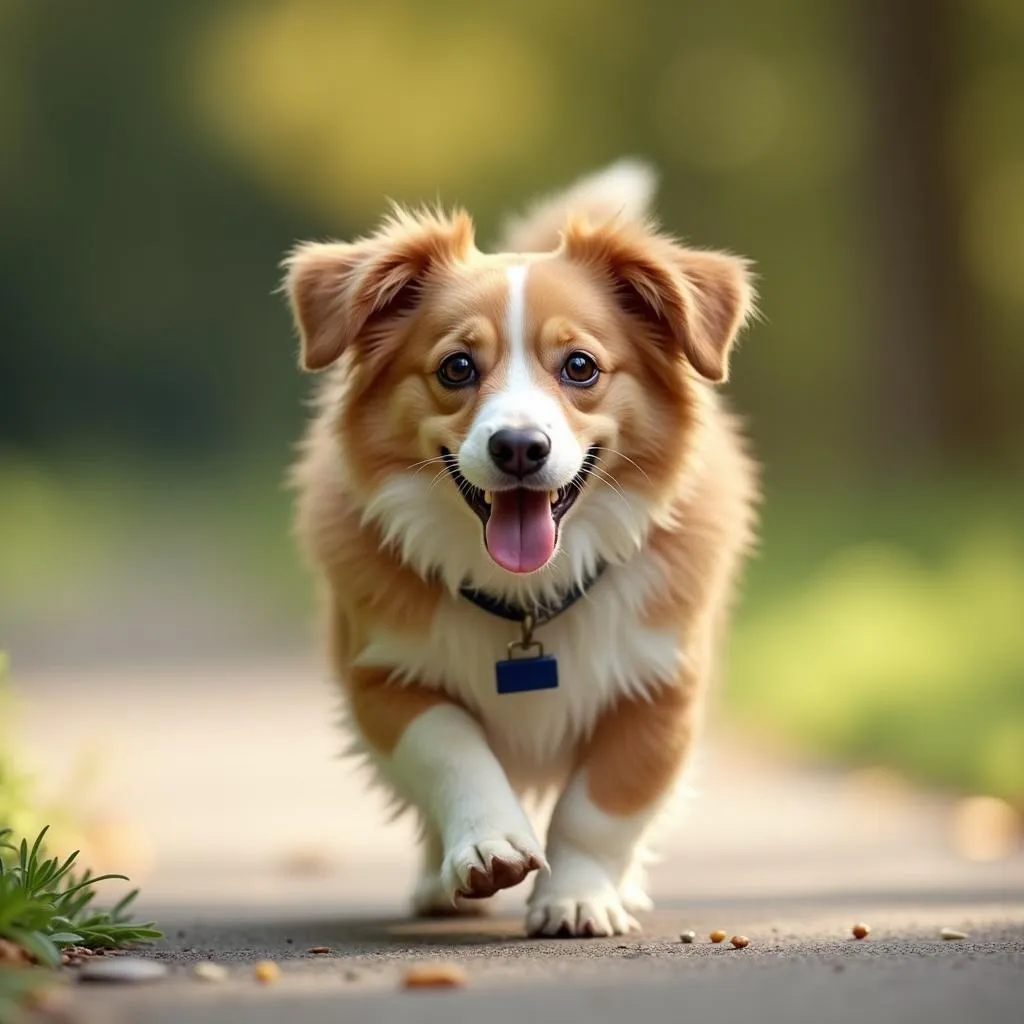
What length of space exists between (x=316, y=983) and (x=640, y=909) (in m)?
1.54

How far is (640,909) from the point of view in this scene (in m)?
4.35

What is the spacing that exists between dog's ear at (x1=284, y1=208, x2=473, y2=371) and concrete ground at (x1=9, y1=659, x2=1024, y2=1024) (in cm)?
107

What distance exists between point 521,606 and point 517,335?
2.10ft

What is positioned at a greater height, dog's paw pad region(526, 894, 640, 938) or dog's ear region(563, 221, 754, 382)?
dog's ear region(563, 221, 754, 382)

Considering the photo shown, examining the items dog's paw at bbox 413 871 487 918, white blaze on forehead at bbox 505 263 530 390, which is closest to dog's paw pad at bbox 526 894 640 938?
dog's paw at bbox 413 871 487 918

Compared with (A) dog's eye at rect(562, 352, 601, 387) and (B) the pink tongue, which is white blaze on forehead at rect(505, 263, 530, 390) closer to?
(A) dog's eye at rect(562, 352, 601, 387)

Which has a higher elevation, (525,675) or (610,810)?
(525,675)

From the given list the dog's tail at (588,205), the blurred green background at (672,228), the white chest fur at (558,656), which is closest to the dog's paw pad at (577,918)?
the white chest fur at (558,656)

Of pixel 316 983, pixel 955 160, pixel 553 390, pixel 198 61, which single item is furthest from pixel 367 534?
pixel 198 61

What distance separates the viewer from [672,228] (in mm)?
19641

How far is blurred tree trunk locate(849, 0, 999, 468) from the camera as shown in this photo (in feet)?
44.8

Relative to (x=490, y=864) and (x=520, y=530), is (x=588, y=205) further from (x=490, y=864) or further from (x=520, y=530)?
(x=490, y=864)

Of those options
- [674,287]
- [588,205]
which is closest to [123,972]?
[674,287]

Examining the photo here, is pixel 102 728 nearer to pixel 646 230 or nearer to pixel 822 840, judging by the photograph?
pixel 822 840
